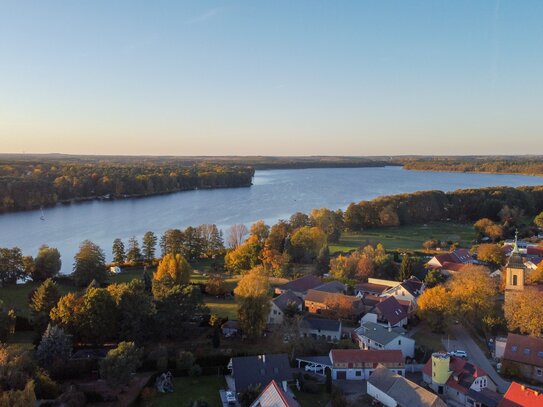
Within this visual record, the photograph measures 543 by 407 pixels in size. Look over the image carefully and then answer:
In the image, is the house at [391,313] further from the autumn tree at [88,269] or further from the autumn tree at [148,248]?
the autumn tree at [148,248]

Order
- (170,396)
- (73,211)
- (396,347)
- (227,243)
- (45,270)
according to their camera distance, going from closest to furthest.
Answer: (170,396), (396,347), (45,270), (227,243), (73,211)

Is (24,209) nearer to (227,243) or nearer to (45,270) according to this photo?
(227,243)

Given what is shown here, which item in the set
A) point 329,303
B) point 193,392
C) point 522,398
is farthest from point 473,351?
point 193,392

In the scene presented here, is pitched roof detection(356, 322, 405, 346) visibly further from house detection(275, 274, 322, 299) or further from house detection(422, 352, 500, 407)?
house detection(275, 274, 322, 299)

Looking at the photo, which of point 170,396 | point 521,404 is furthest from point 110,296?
point 521,404

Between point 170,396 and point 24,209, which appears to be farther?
point 24,209

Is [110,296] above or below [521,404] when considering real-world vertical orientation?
above

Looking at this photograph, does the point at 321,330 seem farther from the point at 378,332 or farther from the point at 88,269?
the point at 88,269
